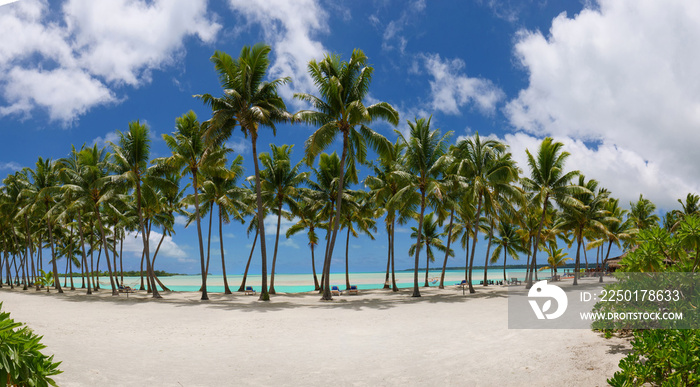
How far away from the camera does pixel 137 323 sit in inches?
479

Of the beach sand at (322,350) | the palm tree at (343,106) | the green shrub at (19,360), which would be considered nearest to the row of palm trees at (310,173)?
the palm tree at (343,106)

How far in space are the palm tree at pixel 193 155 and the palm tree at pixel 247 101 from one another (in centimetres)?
128

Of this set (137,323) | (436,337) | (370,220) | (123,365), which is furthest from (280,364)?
(370,220)

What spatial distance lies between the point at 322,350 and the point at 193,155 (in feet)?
52.3

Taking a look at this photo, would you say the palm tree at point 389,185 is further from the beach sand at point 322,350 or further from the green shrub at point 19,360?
the green shrub at point 19,360

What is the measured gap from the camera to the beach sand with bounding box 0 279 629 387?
20.1ft

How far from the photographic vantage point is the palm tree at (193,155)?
2028 centimetres

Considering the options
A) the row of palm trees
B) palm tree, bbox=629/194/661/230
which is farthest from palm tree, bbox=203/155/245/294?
palm tree, bbox=629/194/661/230

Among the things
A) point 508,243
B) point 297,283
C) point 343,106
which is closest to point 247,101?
point 343,106

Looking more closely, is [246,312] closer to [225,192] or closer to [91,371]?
[91,371]

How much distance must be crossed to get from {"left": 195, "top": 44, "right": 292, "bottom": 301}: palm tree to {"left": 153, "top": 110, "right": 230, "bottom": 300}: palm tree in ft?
4.18

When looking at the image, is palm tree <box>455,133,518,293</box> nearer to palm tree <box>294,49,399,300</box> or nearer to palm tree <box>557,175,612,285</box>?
palm tree <box>294,49,399,300</box>

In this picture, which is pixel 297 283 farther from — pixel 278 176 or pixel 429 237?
pixel 278 176

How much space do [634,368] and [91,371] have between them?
7363 millimetres
